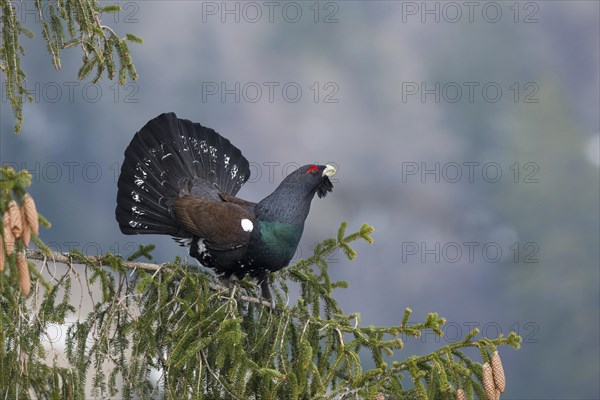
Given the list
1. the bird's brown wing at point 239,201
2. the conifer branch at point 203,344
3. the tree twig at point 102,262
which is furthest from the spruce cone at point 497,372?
the bird's brown wing at point 239,201

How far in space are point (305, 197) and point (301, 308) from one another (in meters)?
0.90

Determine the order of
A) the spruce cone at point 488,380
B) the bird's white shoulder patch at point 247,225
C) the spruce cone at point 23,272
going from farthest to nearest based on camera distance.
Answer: the bird's white shoulder patch at point 247,225, the spruce cone at point 488,380, the spruce cone at point 23,272

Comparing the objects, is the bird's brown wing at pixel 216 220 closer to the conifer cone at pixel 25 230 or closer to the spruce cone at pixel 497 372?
the spruce cone at pixel 497 372

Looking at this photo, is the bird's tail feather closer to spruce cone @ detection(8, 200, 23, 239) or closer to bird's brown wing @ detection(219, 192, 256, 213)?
bird's brown wing @ detection(219, 192, 256, 213)

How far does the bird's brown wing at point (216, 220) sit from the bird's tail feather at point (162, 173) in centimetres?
15

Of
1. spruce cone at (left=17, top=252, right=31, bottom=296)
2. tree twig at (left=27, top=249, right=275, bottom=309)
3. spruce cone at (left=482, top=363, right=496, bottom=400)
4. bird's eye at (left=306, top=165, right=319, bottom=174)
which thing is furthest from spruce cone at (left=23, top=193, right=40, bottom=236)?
bird's eye at (left=306, top=165, right=319, bottom=174)

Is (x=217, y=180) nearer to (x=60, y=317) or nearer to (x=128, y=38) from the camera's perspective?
(x=128, y=38)

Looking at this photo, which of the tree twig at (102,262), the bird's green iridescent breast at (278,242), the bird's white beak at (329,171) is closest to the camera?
the tree twig at (102,262)

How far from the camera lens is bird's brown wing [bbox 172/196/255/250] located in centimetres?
567

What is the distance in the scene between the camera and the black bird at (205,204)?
5.63 meters

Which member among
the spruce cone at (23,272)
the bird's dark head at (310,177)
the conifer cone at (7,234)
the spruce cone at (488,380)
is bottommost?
the spruce cone at (488,380)

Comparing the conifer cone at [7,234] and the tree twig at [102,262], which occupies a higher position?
the conifer cone at [7,234]

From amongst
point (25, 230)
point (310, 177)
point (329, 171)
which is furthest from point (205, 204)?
point (25, 230)

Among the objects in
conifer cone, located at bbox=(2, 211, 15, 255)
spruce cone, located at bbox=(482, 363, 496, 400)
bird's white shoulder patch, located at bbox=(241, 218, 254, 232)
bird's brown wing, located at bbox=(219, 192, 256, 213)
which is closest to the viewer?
conifer cone, located at bbox=(2, 211, 15, 255)
